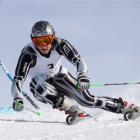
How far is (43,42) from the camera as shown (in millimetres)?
8109

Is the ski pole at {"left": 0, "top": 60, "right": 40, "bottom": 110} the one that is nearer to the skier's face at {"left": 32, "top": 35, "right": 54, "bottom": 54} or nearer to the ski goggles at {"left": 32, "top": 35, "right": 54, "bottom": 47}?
the skier's face at {"left": 32, "top": 35, "right": 54, "bottom": 54}

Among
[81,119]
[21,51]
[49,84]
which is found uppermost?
[21,51]

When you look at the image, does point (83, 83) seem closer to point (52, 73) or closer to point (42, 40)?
point (52, 73)

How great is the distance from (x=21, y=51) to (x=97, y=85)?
69.3 inches

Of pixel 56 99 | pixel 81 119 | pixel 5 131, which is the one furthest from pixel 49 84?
pixel 5 131

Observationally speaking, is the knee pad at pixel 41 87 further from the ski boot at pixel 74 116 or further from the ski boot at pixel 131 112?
the ski boot at pixel 131 112

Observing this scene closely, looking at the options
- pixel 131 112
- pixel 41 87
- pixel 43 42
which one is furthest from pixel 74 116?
pixel 43 42

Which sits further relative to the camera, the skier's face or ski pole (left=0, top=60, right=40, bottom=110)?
ski pole (left=0, top=60, right=40, bottom=110)

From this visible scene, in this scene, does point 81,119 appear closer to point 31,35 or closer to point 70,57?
point 70,57

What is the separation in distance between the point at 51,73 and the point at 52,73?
Result: 2 centimetres

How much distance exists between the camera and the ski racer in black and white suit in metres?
8.12

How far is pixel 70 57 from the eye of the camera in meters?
8.20

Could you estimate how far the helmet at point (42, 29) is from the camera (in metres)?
8.05

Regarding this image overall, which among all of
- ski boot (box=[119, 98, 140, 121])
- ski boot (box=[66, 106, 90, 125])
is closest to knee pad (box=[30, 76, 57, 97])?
ski boot (box=[66, 106, 90, 125])
